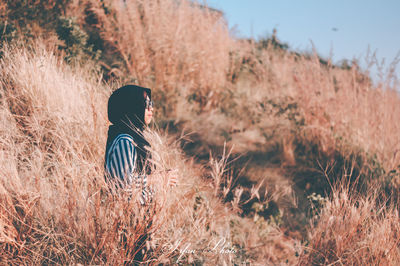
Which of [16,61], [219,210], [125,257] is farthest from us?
[16,61]

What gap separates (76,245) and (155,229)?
0.47m

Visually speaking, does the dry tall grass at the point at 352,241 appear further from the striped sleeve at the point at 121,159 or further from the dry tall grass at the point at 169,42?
the dry tall grass at the point at 169,42

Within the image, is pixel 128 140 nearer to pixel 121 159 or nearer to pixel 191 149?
pixel 121 159

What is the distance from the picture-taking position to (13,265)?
63.3 inches

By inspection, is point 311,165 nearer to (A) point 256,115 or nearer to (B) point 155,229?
(A) point 256,115

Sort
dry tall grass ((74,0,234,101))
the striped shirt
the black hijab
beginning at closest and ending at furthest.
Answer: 1. the striped shirt
2. the black hijab
3. dry tall grass ((74,0,234,101))

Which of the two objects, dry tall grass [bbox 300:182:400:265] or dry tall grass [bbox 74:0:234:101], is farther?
dry tall grass [bbox 74:0:234:101]

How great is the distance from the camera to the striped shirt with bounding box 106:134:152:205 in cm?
170

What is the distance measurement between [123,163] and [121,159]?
3cm

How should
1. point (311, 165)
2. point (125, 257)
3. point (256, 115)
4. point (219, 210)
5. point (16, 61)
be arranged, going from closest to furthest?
point (125, 257), point (219, 210), point (16, 61), point (311, 165), point (256, 115)

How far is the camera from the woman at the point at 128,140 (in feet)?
5.64

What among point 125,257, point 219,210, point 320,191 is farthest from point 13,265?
point 320,191

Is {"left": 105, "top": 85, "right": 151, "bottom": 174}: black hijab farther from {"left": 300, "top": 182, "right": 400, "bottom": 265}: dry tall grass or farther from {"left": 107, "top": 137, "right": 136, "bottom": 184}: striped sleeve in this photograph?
{"left": 300, "top": 182, "right": 400, "bottom": 265}: dry tall grass

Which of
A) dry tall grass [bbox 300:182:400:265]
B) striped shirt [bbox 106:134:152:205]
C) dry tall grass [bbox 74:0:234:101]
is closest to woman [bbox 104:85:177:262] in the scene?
striped shirt [bbox 106:134:152:205]
